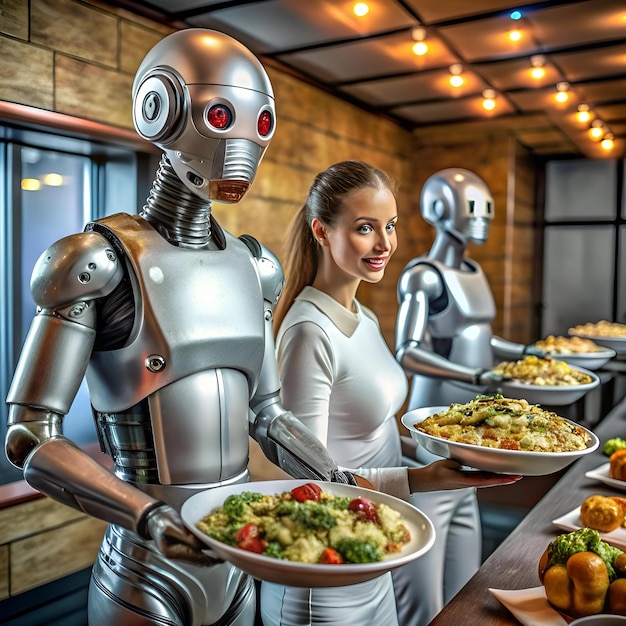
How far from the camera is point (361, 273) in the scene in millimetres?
1667

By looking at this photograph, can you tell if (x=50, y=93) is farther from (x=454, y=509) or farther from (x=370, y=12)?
(x=454, y=509)

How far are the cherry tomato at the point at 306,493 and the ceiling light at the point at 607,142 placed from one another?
5.57 m

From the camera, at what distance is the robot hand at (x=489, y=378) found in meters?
2.43

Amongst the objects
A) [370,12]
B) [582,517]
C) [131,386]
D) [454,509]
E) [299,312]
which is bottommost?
[454,509]

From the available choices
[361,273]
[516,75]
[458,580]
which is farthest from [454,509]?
[516,75]

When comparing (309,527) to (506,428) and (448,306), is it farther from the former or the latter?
(448,306)

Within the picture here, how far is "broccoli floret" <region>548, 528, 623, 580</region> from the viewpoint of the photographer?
1.13 meters

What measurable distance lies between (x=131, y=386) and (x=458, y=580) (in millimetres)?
1487

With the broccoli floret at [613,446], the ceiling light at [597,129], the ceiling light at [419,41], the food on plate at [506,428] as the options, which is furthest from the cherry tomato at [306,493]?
the ceiling light at [597,129]

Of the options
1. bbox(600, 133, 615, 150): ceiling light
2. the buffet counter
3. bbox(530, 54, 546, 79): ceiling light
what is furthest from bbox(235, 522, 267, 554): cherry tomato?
bbox(600, 133, 615, 150): ceiling light

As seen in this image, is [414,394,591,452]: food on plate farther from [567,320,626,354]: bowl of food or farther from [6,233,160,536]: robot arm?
[567,320,626,354]: bowl of food

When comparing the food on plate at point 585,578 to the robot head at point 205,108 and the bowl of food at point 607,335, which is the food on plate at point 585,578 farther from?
the bowl of food at point 607,335

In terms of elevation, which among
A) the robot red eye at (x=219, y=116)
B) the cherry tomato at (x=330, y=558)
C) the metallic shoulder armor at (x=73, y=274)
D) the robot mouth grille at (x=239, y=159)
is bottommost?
the cherry tomato at (x=330, y=558)

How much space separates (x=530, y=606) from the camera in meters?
1.16
